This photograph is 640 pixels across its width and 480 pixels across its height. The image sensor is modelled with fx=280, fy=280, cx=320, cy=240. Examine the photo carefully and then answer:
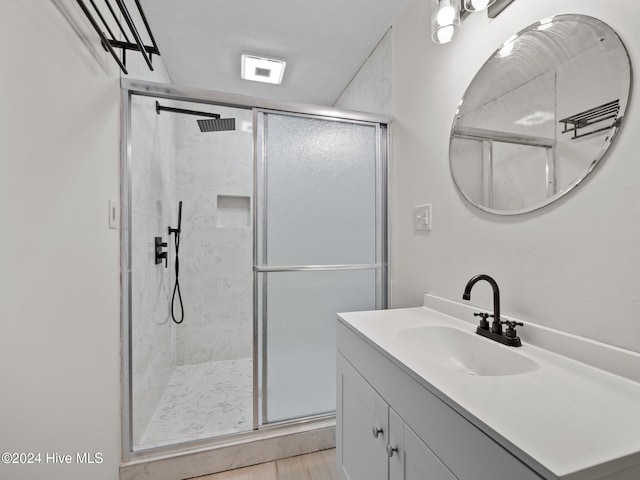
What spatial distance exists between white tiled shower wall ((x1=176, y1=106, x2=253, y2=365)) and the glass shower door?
41.3 inches

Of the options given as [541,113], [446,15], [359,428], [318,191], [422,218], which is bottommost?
[359,428]

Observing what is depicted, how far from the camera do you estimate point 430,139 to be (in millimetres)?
1441

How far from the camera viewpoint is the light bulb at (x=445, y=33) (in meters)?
1.13

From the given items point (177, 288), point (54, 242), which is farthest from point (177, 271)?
point (54, 242)

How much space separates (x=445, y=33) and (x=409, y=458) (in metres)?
1.51

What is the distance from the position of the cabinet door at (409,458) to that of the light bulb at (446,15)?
1.44 m

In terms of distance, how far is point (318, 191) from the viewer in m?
1.66

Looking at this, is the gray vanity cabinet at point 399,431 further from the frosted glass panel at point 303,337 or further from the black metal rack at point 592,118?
the black metal rack at point 592,118

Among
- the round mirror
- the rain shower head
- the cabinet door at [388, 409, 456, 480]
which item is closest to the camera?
the cabinet door at [388, 409, 456, 480]

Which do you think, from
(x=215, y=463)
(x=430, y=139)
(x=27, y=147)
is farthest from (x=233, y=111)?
(x=215, y=463)

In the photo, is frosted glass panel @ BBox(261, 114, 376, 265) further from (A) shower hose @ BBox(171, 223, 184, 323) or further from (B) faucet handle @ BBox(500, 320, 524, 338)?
(A) shower hose @ BBox(171, 223, 184, 323)

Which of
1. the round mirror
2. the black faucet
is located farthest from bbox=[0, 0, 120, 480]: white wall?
the round mirror

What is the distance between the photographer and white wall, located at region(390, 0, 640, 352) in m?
0.72

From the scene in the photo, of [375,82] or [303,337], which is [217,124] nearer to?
[375,82]
